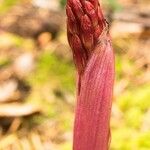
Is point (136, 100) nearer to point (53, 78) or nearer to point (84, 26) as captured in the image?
point (53, 78)

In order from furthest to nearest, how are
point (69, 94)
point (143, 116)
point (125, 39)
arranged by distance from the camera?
point (125, 39), point (69, 94), point (143, 116)

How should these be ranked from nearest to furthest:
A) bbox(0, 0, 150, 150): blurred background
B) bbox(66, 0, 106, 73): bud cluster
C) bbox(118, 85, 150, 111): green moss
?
bbox(66, 0, 106, 73): bud cluster
bbox(0, 0, 150, 150): blurred background
bbox(118, 85, 150, 111): green moss

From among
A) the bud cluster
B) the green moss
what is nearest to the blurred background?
the green moss

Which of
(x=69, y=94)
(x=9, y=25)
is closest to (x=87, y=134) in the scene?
(x=69, y=94)

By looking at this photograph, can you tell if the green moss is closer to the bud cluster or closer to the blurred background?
the blurred background

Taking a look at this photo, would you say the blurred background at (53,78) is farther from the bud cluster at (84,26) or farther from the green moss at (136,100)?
the bud cluster at (84,26)

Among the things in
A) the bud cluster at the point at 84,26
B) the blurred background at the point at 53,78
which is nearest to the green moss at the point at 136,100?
the blurred background at the point at 53,78

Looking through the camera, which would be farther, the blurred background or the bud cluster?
the blurred background

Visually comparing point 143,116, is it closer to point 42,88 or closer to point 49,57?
point 42,88
